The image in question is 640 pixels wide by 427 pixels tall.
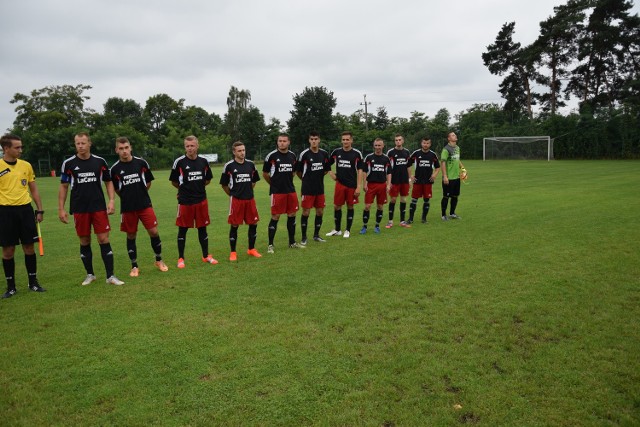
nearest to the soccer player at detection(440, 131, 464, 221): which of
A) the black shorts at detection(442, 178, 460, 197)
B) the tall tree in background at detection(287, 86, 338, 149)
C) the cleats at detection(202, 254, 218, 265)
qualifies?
the black shorts at detection(442, 178, 460, 197)

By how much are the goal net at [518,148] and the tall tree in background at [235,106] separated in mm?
46567

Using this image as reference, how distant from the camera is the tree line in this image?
39.1 m

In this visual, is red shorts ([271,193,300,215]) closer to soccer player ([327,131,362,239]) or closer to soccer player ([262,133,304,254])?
soccer player ([262,133,304,254])

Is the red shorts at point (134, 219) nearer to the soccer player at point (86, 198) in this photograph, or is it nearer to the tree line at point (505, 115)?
the soccer player at point (86, 198)

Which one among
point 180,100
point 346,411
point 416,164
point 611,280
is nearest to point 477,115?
point 180,100

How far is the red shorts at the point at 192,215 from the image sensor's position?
23.2 ft

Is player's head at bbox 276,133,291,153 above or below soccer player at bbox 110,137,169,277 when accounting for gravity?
above

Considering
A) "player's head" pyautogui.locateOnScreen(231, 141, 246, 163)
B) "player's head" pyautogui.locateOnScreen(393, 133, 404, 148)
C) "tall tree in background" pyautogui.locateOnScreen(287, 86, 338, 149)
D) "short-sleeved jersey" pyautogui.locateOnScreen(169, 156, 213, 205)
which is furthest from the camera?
"tall tree in background" pyautogui.locateOnScreen(287, 86, 338, 149)

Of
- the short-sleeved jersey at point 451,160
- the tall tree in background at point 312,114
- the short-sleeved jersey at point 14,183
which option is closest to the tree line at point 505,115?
the tall tree in background at point 312,114

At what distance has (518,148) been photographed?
41656mm

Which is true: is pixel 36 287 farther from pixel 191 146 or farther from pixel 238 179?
pixel 238 179

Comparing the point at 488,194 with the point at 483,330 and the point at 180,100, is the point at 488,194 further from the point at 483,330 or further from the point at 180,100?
the point at 180,100

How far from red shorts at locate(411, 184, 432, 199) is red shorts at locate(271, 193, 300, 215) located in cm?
391

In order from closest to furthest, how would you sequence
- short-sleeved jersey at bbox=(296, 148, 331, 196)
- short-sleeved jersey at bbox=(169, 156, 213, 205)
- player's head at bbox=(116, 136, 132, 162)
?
player's head at bbox=(116, 136, 132, 162) → short-sleeved jersey at bbox=(169, 156, 213, 205) → short-sleeved jersey at bbox=(296, 148, 331, 196)
